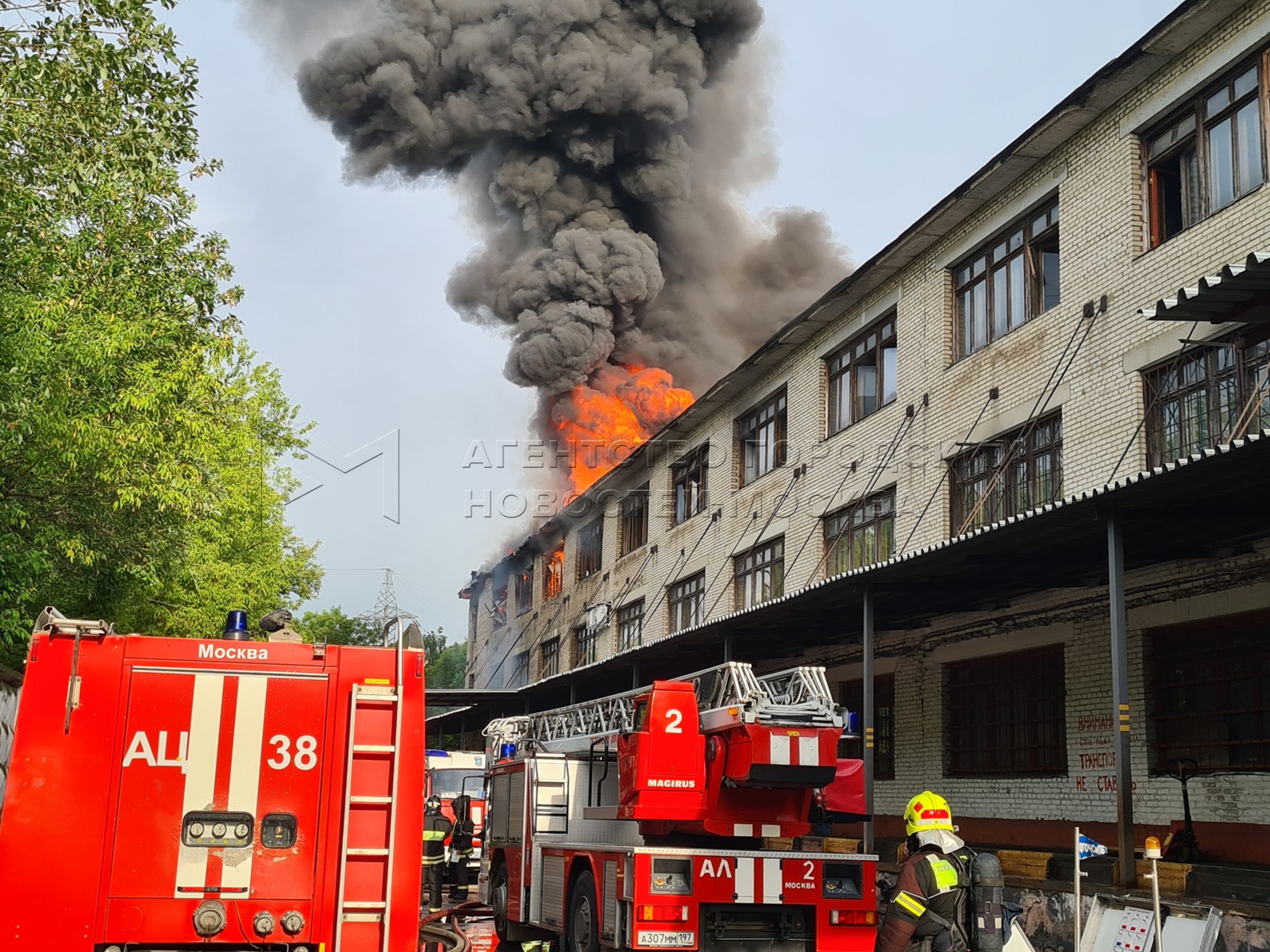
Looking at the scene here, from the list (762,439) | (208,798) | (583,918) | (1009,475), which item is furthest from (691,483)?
(208,798)

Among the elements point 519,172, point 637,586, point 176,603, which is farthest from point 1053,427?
point 519,172

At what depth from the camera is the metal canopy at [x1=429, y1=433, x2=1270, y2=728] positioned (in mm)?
10852

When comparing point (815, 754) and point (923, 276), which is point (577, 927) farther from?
point (923, 276)

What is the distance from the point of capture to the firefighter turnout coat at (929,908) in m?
6.30

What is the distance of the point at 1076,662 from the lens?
649 inches

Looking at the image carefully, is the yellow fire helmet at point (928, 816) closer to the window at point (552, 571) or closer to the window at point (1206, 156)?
the window at point (1206, 156)

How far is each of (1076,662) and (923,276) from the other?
8.18m

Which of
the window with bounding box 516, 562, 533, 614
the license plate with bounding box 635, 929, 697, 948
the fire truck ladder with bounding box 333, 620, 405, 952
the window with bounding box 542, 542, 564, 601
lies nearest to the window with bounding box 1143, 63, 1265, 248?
the license plate with bounding box 635, 929, 697, 948

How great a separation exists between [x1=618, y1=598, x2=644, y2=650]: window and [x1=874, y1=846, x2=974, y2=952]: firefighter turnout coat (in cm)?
2828

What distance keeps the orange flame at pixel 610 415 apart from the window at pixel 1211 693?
83.7 feet

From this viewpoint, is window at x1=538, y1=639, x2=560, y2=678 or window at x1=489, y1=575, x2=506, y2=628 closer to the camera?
window at x1=538, y1=639, x2=560, y2=678

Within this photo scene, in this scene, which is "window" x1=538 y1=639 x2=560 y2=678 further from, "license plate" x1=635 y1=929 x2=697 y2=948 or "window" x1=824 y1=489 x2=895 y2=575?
"license plate" x1=635 y1=929 x2=697 y2=948

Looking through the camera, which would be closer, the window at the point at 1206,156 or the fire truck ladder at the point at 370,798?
the fire truck ladder at the point at 370,798

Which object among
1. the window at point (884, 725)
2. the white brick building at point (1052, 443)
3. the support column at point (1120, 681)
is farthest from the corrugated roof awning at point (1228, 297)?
the window at point (884, 725)
